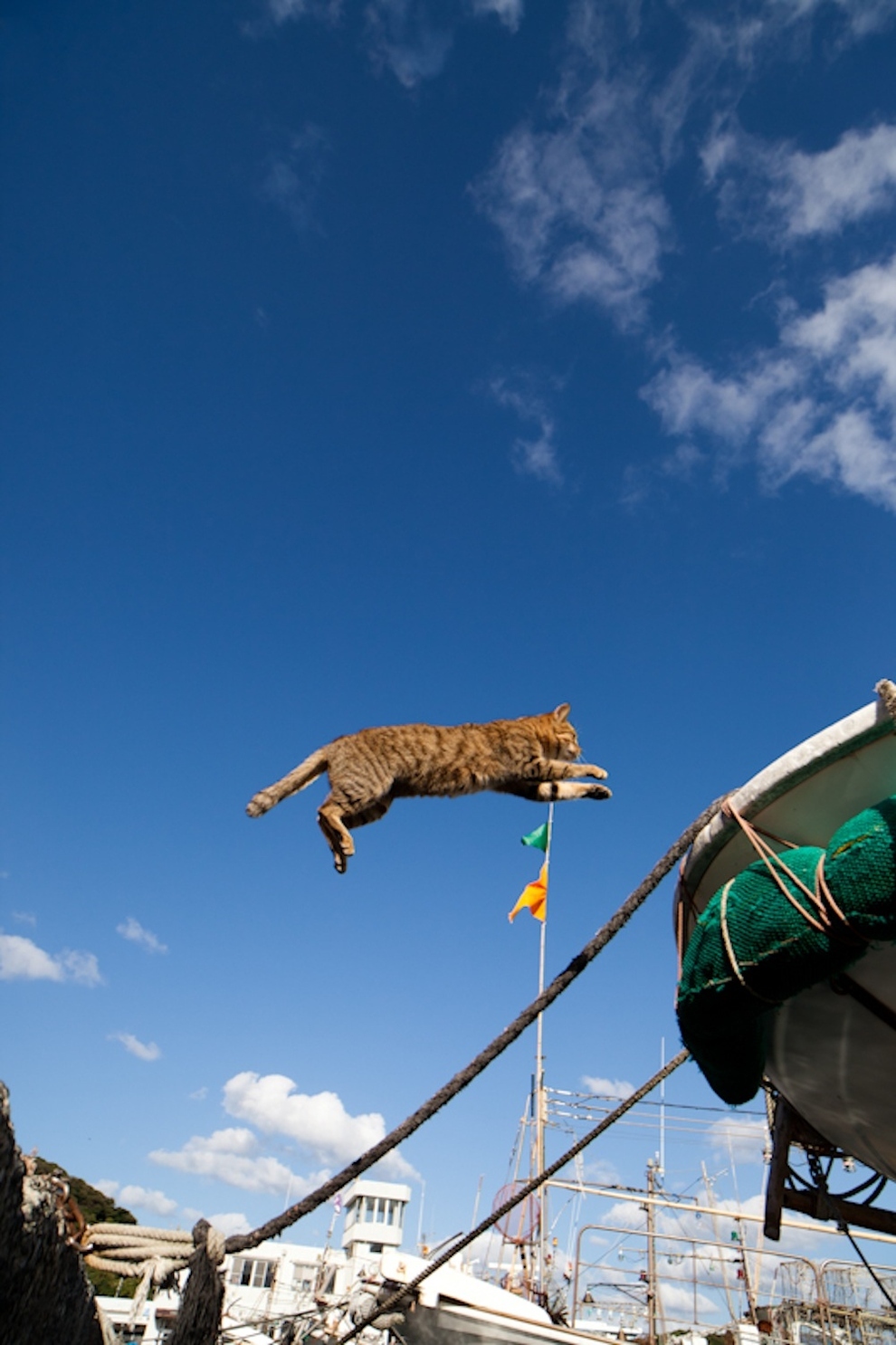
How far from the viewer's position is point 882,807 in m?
2.87

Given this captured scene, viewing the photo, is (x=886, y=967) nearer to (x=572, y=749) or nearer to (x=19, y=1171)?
(x=19, y=1171)

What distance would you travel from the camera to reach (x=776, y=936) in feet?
9.62

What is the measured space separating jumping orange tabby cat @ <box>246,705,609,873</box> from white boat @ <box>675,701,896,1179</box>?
5.48ft

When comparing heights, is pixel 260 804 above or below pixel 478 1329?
above

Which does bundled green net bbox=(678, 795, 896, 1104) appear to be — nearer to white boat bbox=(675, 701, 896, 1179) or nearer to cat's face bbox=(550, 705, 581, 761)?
white boat bbox=(675, 701, 896, 1179)

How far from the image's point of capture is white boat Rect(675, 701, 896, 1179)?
326cm

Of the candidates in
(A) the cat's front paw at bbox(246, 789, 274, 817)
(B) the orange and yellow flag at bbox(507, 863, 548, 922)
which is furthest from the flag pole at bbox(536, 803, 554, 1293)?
(A) the cat's front paw at bbox(246, 789, 274, 817)

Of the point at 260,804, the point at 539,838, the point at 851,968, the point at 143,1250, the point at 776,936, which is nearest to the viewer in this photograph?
the point at 143,1250

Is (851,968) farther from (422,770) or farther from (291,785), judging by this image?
(291,785)

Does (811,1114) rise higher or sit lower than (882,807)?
lower

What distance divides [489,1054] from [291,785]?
241 centimetres

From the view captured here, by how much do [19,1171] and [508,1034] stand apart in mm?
1991

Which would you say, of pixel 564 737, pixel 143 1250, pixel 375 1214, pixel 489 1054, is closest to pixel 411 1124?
pixel 489 1054

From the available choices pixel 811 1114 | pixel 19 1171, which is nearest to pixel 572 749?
pixel 811 1114
